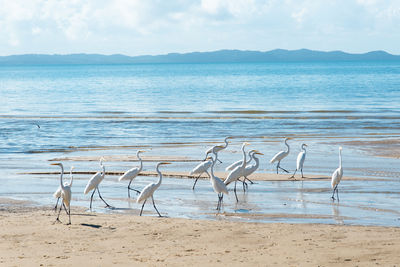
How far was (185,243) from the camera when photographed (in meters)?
9.75

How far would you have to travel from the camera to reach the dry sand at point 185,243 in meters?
8.73

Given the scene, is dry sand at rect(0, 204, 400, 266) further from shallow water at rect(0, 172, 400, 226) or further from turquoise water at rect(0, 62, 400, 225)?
turquoise water at rect(0, 62, 400, 225)

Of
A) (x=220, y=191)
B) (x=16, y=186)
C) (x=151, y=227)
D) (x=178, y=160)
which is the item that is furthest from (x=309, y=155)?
(x=151, y=227)

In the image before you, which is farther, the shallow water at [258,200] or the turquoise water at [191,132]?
the turquoise water at [191,132]

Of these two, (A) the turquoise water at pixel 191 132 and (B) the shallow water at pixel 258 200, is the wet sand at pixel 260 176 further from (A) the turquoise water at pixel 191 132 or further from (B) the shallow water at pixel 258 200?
(A) the turquoise water at pixel 191 132

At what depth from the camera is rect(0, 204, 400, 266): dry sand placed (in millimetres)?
8727

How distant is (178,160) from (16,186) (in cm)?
665

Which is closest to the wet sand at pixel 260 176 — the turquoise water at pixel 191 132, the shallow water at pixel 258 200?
the shallow water at pixel 258 200

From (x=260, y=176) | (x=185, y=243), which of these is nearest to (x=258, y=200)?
(x=260, y=176)

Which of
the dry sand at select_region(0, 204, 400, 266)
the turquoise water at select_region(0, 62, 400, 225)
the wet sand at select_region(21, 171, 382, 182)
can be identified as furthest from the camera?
the turquoise water at select_region(0, 62, 400, 225)

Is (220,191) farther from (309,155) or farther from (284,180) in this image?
(309,155)

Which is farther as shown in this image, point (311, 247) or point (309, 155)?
point (309, 155)

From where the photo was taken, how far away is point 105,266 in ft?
28.1

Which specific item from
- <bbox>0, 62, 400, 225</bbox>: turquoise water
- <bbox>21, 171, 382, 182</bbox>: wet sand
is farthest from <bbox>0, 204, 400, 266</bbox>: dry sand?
<bbox>21, 171, 382, 182</bbox>: wet sand
